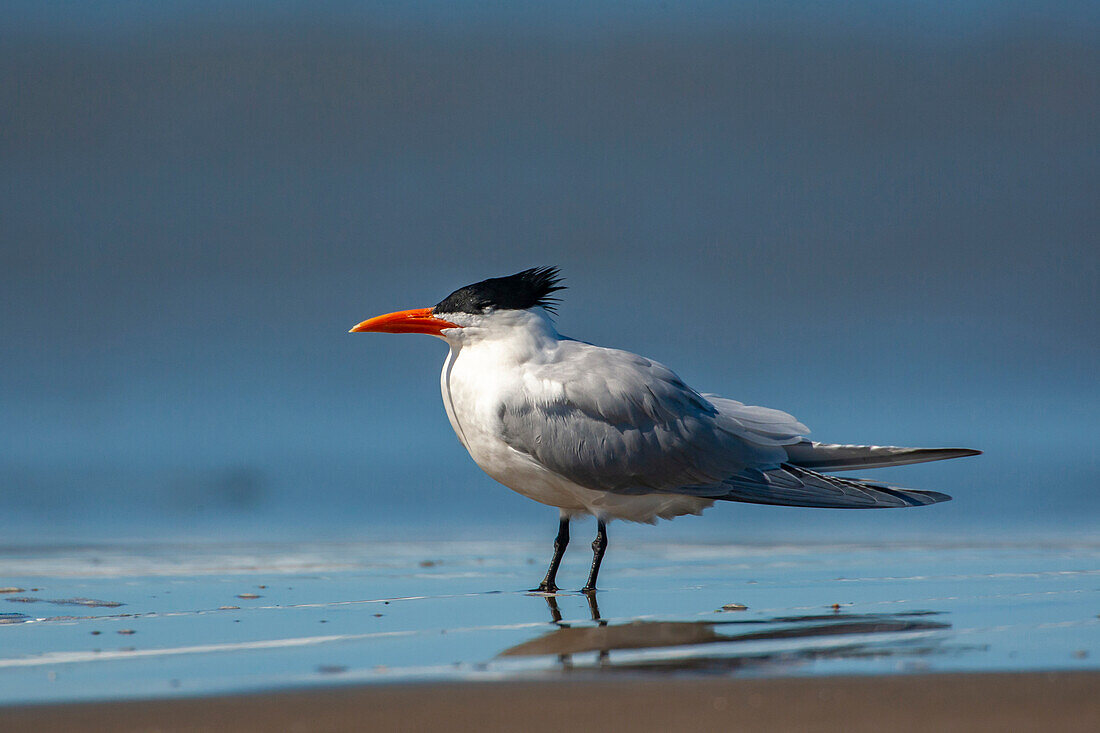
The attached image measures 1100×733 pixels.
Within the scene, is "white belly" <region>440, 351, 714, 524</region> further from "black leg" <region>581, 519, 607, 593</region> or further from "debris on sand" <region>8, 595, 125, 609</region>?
"debris on sand" <region>8, 595, 125, 609</region>

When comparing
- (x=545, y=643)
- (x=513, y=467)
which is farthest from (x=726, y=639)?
(x=513, y=467)

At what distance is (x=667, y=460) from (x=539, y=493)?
1.83 ft

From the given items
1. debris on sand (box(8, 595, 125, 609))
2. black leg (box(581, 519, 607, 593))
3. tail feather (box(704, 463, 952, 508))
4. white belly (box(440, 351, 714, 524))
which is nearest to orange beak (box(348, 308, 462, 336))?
white belly (box(440, 351, 714, 524))

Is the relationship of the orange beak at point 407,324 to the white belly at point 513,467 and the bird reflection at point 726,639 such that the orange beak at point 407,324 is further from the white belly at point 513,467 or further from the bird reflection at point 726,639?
the bird reflection at point 726,639

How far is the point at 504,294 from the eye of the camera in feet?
17.5

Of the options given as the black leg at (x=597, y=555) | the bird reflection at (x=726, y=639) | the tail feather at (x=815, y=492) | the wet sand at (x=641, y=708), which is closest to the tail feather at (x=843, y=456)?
the tail feather at (x=815, y=492)

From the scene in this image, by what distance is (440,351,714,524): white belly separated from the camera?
504cm

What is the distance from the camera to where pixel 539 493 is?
5.17m

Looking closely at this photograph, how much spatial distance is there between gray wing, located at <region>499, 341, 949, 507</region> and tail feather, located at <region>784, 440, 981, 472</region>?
8 cm

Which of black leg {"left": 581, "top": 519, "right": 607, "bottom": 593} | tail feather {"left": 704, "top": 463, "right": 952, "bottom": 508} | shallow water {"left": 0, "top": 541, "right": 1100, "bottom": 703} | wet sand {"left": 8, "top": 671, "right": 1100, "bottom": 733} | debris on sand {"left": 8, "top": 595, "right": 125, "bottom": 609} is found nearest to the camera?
wet sand {"left": 8, "top": 671, "right": 1100, "bottom": 733}

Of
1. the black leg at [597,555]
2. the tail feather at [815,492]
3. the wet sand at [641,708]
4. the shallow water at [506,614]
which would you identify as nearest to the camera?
the wet sand at [641,708]

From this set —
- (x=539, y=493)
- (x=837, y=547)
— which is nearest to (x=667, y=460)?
(x=539, y=493)

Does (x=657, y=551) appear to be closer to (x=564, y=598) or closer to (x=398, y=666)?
(x=564, y=598)

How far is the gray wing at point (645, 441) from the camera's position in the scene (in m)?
4.98
